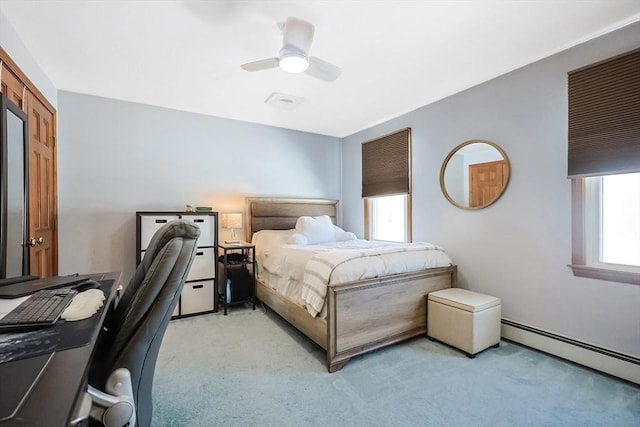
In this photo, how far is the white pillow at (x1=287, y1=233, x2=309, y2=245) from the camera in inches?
139

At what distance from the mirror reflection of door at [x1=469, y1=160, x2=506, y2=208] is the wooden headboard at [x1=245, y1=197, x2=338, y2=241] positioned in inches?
91.3

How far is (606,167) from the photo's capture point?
83.3 inches

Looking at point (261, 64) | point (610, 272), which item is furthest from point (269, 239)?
point (610, 272)

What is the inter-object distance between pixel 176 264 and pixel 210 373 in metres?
1.53

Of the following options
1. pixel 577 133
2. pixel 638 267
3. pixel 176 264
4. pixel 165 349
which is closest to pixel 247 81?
pixel 176 264

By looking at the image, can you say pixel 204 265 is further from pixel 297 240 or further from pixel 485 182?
pixel 485 182

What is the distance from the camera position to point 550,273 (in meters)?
2.46

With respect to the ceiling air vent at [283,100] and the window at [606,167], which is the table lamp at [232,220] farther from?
the window at [606,167]

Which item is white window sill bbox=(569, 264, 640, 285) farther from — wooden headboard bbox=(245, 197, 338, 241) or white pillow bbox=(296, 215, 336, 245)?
wooden headboard bbox=(245, 197, 338, 241)

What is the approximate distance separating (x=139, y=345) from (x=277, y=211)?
340 centimetres

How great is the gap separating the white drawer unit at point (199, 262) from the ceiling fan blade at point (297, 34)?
7.11 ft

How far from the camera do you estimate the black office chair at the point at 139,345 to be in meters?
0.86

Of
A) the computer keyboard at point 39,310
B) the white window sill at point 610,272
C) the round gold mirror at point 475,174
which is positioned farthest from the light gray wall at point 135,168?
the white window sill at point 610,272

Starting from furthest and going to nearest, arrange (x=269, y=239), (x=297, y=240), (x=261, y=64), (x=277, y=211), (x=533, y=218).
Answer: (x=277, y=211) → (x=269, y=239) → (x=297, y=240) → (x=533, y=218) → (x=261, y=64)
